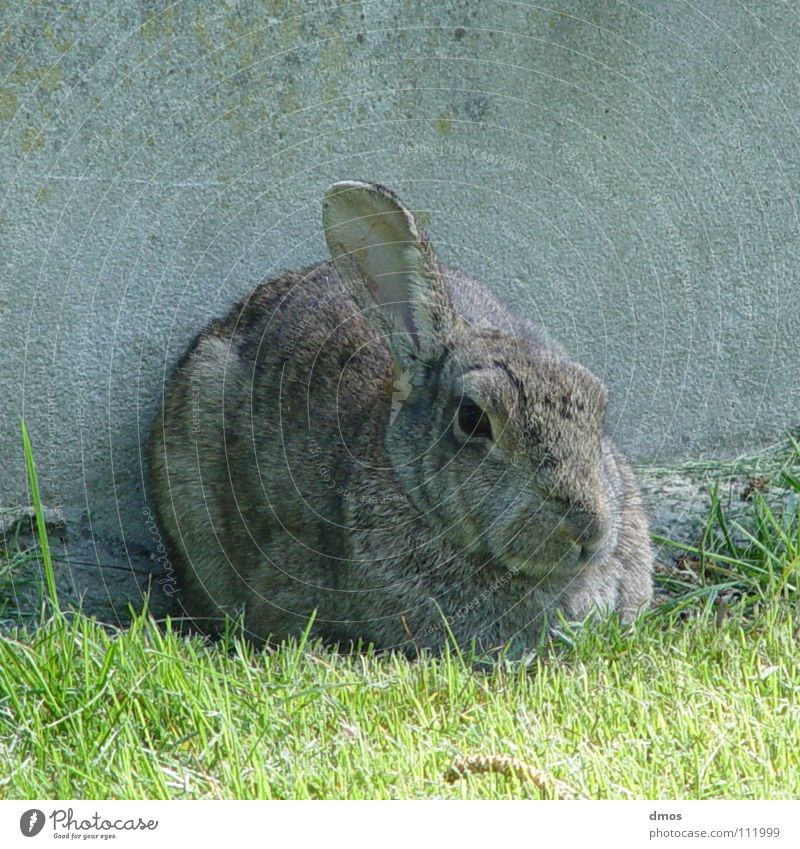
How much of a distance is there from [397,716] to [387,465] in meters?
1.19

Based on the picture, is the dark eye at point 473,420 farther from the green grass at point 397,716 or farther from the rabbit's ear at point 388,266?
the green grass at point 397,716

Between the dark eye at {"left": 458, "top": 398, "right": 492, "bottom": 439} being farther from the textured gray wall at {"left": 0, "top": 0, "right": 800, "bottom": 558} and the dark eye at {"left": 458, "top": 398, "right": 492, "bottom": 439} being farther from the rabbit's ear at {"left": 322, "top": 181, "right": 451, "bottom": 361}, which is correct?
the textured gray wall at {"left": 0, "top": 0, "right": 800, "bottom": 558}

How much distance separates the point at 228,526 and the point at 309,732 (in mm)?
1827

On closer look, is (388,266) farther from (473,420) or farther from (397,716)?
(397,716)

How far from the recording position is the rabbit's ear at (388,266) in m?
4.38

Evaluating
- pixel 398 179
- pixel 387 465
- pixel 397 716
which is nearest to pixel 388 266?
pixel 387 465

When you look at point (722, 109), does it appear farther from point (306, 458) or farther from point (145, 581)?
point (145, 581)

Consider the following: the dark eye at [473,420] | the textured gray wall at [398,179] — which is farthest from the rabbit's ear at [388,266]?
the textured gray wall at [398,179]

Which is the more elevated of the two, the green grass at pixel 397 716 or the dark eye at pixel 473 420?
the dark eye at pixel 473 420

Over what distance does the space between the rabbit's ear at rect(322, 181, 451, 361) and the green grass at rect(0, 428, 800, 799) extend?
1.18 meters

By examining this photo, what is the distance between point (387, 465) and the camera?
4750 millimetres

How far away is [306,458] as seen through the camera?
511 centimetres

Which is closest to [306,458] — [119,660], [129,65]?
[119,660]

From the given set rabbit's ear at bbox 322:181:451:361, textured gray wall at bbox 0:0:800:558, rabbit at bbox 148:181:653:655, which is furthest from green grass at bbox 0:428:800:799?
textured gray wall at bbox 0:0:800:558
